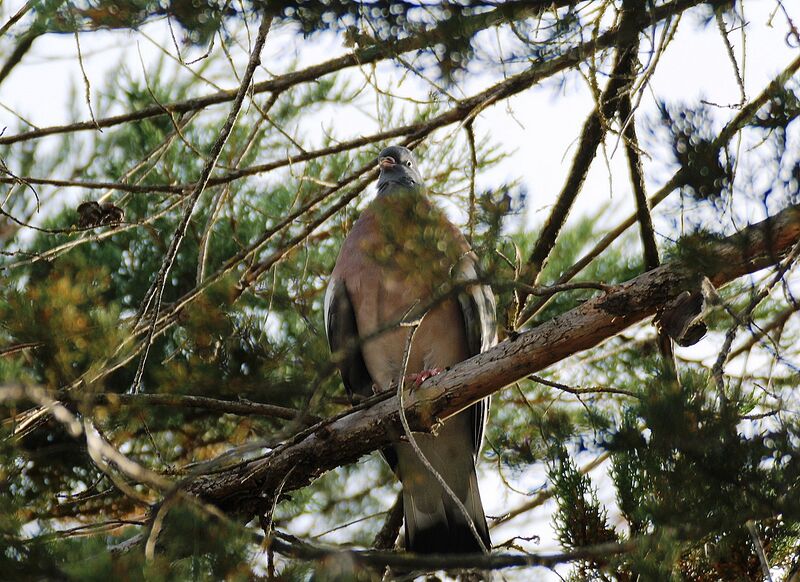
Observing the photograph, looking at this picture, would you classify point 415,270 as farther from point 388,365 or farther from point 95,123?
point 388,365

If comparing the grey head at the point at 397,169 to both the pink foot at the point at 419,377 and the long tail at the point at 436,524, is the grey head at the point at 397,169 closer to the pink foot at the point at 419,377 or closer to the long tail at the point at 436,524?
the pink foot at the point at 419,377

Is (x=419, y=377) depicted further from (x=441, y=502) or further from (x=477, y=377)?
(x=441, y=502)

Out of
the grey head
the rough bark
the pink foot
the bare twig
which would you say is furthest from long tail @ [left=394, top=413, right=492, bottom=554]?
the bare twig

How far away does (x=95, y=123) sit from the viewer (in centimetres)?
325

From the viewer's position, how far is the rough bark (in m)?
2.48

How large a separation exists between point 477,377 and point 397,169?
1.47 m

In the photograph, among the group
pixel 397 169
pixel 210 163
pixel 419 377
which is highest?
pixel 397 169

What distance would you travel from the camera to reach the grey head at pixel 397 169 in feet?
13.4

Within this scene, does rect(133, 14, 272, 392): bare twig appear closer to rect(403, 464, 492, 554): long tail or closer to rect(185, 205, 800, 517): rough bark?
rect(185, 205, 800, 517): rough bark

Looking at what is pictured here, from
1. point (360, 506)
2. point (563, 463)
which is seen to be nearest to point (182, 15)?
point (563, 463)

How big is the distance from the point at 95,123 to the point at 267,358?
3.79 feet

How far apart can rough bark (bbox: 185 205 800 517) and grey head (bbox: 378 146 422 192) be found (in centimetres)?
122

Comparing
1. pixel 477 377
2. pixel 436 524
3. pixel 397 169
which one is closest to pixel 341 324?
pixel 397 169

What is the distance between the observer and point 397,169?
421 centimetres
